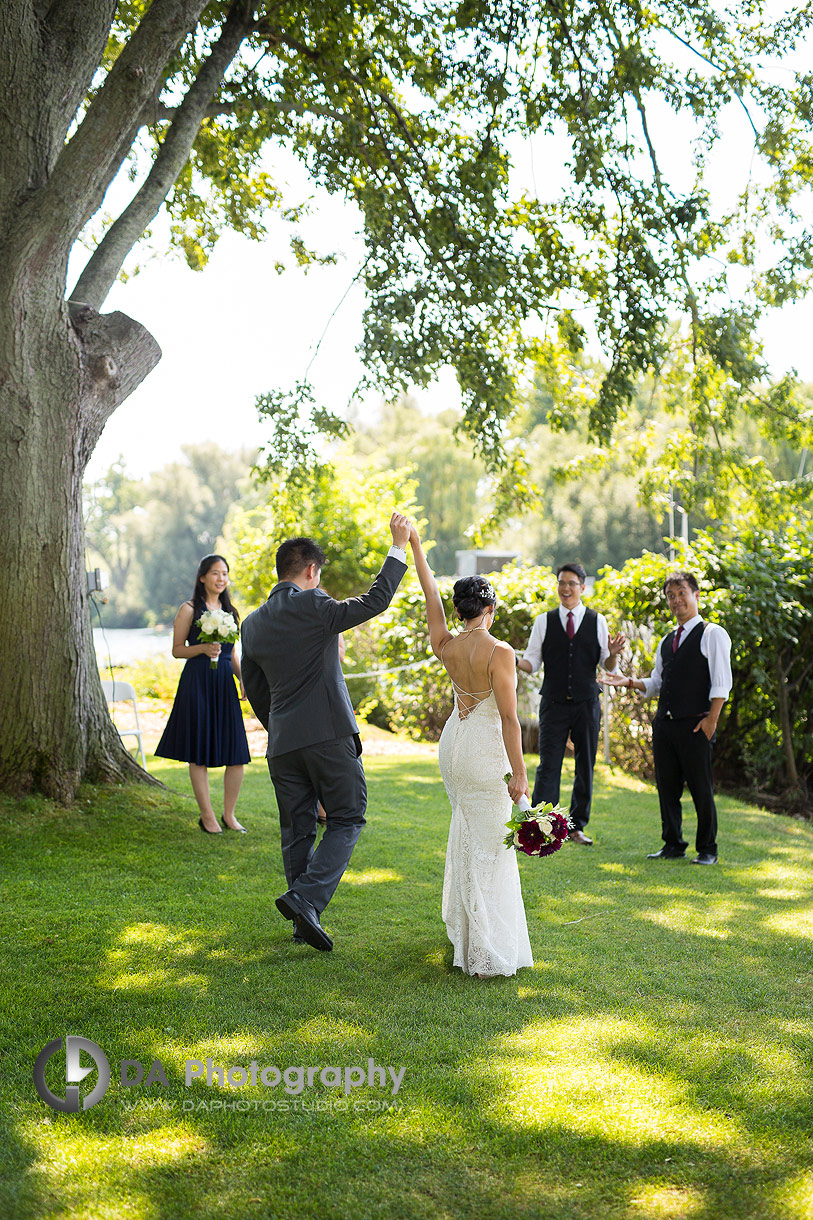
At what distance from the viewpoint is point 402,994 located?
4.37 meters

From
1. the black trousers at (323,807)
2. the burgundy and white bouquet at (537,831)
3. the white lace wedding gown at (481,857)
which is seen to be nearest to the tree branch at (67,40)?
the black trousers at (323,807)

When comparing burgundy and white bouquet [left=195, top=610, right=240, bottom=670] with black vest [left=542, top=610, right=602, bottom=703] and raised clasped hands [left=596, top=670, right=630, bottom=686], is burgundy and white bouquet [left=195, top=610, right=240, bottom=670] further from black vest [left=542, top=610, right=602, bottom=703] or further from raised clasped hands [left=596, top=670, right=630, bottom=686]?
raised clasped hands [left=596, top=670, right=630, bottom=686]

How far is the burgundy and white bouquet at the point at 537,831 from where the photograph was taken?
4.60m

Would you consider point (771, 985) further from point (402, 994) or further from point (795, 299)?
point (795, 299)

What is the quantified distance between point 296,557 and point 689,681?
3.37 meters

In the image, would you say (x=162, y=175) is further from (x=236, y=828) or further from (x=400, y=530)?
(x=236, y=828)

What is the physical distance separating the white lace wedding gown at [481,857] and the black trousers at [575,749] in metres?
2.97

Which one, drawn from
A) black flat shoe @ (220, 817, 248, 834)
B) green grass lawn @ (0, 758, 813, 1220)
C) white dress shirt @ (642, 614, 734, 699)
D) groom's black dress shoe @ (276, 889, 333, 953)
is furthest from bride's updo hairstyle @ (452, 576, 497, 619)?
black flat shoe @ (220, 817, 248, 834)

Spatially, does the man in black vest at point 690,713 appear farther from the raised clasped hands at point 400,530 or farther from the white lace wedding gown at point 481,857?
the raised clasped hands at point 400,530

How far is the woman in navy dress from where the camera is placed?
7289mm

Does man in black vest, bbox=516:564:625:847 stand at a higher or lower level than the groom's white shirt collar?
lower

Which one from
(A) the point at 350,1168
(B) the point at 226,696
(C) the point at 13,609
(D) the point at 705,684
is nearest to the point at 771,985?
(A) the point at 350,1168

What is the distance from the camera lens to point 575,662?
7867 mm

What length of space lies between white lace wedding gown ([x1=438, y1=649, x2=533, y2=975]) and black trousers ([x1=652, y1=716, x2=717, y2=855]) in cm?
274
